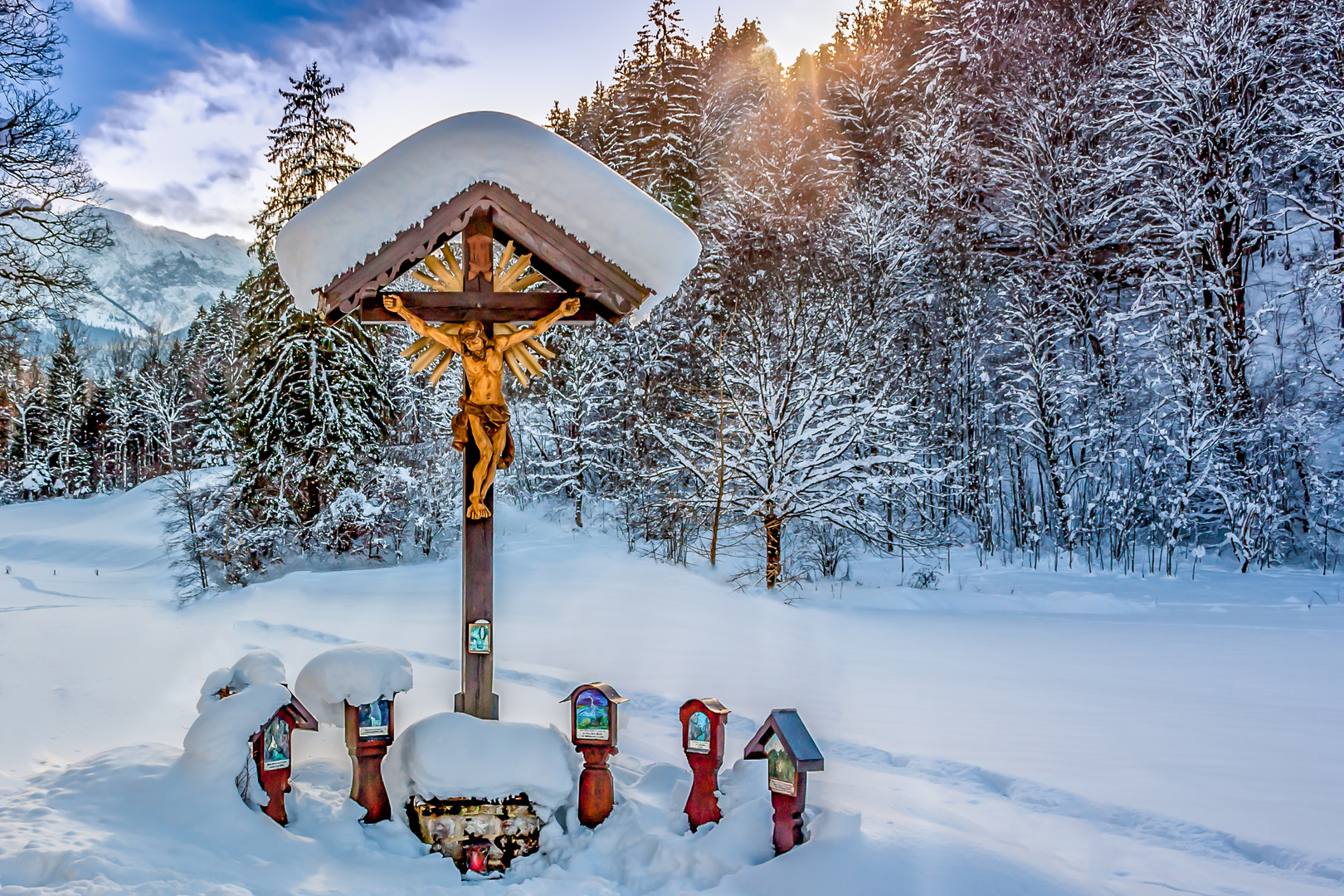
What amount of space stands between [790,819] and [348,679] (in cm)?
252

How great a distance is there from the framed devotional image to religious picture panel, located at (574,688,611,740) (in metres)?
0.83

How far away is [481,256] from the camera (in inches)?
187

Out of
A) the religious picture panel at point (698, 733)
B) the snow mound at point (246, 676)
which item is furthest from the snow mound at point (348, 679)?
the religious picture panel at point (698, 733)

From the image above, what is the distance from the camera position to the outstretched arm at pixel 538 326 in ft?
15.6

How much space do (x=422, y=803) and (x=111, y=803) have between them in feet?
5.22

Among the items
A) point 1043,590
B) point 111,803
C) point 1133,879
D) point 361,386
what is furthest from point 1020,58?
point 111,803

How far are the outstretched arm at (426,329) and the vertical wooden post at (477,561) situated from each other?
0.22 meters

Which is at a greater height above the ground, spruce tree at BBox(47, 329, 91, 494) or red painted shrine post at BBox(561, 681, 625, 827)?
spruce tree at BBox(47, 329, 91, 494)

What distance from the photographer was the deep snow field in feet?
11.5

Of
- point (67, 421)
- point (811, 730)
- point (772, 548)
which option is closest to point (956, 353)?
point (772, 548)

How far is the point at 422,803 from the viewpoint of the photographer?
411cm

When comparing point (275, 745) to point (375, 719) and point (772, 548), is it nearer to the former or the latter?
point (375, 719)

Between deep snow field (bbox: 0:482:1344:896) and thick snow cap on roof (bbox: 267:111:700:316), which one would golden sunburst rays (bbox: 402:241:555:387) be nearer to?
thick snow cap on roof (bbox: 267:111:700:316)

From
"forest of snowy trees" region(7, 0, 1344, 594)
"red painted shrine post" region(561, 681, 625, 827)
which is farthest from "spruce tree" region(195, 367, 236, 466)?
"red painted shrine post" region(561, 681, 625, 827)
